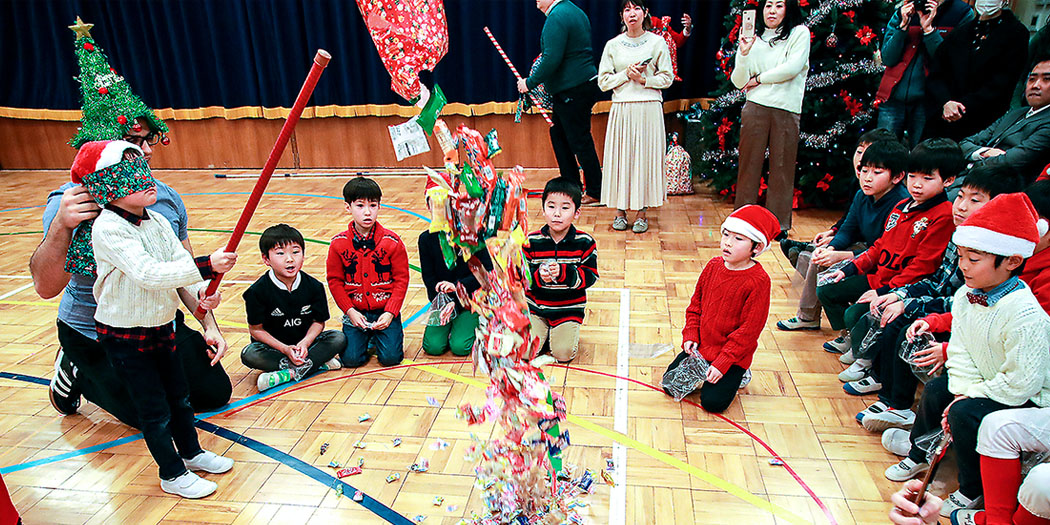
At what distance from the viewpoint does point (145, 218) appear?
76.9 inches

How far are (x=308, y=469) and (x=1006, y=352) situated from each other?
86.2 inches

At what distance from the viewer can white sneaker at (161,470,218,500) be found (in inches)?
83.6

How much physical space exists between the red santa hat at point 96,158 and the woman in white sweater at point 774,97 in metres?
3.67

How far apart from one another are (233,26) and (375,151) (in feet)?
6.38

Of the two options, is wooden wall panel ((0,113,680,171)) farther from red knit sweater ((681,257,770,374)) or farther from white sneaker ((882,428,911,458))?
white sneaker ((882,428,911,458))

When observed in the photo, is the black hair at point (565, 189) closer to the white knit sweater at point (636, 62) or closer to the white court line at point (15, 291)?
the white knit sweater at point (636, 62)

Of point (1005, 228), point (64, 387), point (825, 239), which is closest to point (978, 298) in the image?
point (1005, 228)

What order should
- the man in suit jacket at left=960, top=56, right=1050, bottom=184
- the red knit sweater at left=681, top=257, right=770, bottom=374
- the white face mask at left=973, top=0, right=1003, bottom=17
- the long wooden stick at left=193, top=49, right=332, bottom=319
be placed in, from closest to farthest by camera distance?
the long wooden stick at left=193, top=49, right=332, bottom=319, the red knit sweater at left=681, top=257, right=770, bottom=374, the man in suit jacket at left=960, top=56, right=1050, bottom=184, the white face mask at left=973, top=0, right=1003, bottom=17

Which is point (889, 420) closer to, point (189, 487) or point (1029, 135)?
point (1029, 135)

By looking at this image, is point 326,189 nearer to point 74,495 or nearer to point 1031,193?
point 74,495

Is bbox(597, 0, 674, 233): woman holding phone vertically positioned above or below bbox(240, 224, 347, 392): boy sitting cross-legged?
above

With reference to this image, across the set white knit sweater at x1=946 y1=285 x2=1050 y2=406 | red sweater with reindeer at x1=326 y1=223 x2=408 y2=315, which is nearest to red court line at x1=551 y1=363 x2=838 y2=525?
white knit sweater at x1=946 y1=285 x2=1050 y2=406

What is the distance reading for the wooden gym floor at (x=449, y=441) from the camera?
6.77ft

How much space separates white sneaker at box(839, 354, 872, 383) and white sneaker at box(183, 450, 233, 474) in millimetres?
A: 2414
